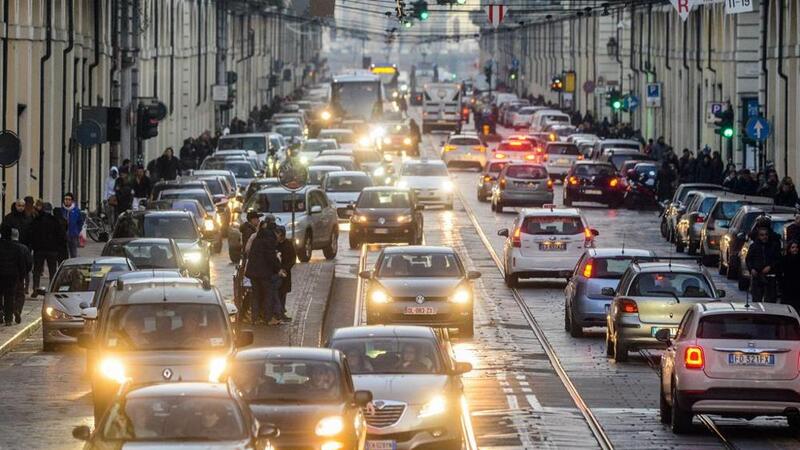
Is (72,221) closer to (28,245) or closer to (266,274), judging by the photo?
(28,245)

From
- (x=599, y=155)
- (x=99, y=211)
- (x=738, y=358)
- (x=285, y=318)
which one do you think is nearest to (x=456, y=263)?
(x=285, y=318)

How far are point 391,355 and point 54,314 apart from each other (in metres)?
11.1

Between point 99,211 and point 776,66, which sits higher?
point 776,66

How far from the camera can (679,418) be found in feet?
77.5

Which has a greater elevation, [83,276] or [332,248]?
[83,276]

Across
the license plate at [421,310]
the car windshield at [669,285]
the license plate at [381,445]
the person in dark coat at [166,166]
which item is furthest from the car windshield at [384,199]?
the license plate at [381,445]

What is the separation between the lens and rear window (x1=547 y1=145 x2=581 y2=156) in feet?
267

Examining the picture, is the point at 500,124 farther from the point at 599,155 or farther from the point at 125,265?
the point at 125,265

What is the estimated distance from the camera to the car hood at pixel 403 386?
21609 millimetres

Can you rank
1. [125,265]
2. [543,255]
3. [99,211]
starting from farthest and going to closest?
[99,211], [543,255], [125,265]

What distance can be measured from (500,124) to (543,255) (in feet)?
328

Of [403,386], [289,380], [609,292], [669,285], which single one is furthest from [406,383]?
[609,292]

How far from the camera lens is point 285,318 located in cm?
3547

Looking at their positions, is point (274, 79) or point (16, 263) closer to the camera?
point (16, 263)
